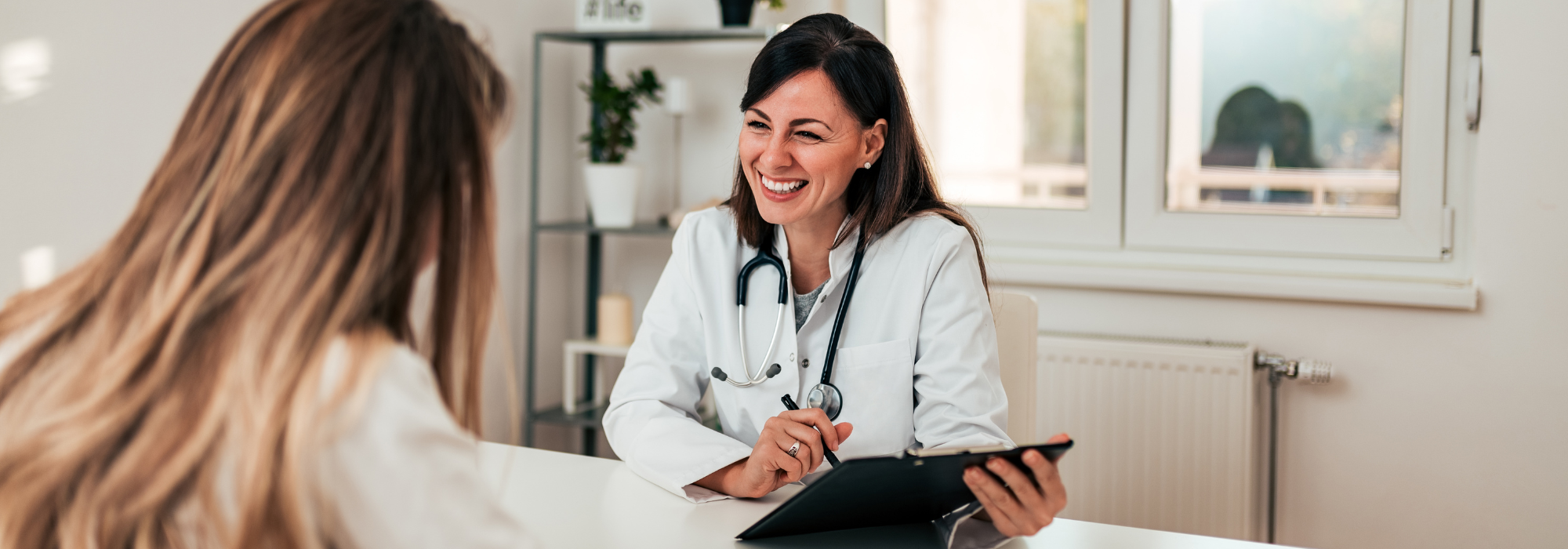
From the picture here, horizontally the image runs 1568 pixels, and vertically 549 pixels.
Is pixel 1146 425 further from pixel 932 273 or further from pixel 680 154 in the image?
pixel 680 154

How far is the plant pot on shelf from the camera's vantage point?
2477mm

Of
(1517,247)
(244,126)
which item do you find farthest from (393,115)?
(1517,247)

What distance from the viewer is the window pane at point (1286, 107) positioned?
2195mm

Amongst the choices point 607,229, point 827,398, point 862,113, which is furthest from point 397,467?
point 607,229

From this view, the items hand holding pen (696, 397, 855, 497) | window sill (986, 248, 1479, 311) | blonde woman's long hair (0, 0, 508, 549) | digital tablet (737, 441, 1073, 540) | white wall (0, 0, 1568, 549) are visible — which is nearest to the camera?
blonde woman's long hair (0, 0, 508, 549)

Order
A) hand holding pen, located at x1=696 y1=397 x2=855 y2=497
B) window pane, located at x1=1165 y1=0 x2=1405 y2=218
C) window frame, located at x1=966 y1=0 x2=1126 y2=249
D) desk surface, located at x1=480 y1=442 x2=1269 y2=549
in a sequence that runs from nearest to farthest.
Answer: desk surface, located at x1=480 y1=442 x2=1269 y2=549 → hand holding pen, located at x1=696 y1=397 x2=855 y2=497 → window pane, located at x1=1165 y1=0 x2=1405 y2=218 → window frame, located at x1=966 y1=0 x2=1126 y2=249

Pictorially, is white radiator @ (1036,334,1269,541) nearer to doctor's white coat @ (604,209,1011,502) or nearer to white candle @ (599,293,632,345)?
doctor's white coat @ (604,209,1011,502)

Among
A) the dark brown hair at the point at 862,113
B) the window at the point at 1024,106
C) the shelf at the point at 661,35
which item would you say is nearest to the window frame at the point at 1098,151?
the window at the point at 1024,106

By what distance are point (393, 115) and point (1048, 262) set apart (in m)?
1.96

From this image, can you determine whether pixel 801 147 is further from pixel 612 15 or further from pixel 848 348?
pixel 612 15

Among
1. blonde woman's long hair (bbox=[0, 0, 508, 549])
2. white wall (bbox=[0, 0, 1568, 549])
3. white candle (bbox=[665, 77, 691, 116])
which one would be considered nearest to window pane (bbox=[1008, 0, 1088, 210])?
white wall (bbox=[0, 0, 1568, 549])

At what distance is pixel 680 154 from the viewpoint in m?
2.82

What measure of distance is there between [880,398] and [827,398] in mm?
73

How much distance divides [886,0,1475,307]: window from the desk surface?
1069 mm
